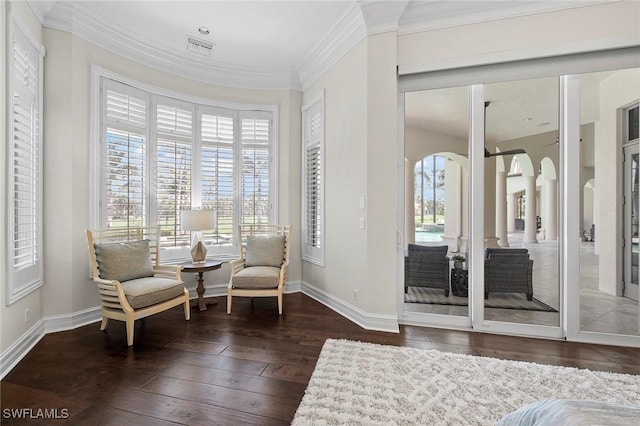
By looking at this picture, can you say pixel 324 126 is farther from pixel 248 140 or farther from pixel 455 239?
pixel 455 239

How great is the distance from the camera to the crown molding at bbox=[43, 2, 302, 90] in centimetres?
318

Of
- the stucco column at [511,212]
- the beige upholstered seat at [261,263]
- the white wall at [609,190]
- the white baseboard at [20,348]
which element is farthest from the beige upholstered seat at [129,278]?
the white wall at [609,190]

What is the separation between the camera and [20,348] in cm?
265

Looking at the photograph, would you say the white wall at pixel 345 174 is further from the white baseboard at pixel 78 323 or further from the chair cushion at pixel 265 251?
the chair cushion at pixel 265 251

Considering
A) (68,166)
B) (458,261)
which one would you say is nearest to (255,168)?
(68,166)

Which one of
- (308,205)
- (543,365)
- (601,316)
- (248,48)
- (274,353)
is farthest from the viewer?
(308,205)

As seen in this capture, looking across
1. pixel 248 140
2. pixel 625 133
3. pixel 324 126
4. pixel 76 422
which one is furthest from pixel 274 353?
pixel 625 133

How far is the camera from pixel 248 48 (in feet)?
13.3

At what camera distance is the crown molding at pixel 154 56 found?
318 centimetres

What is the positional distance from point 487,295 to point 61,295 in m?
4.55

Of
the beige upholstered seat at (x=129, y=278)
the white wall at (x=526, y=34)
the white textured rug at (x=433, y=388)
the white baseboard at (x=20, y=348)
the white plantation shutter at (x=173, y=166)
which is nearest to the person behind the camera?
the white textured rug at (x=433, y=388)

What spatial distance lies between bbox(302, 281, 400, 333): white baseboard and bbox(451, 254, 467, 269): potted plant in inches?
35.9

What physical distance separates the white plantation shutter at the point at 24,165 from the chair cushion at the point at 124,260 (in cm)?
53

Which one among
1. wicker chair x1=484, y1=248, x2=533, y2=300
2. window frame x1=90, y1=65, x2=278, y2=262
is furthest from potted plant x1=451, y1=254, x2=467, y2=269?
window frame x1=90, y1=65, x2=278, y2=262
